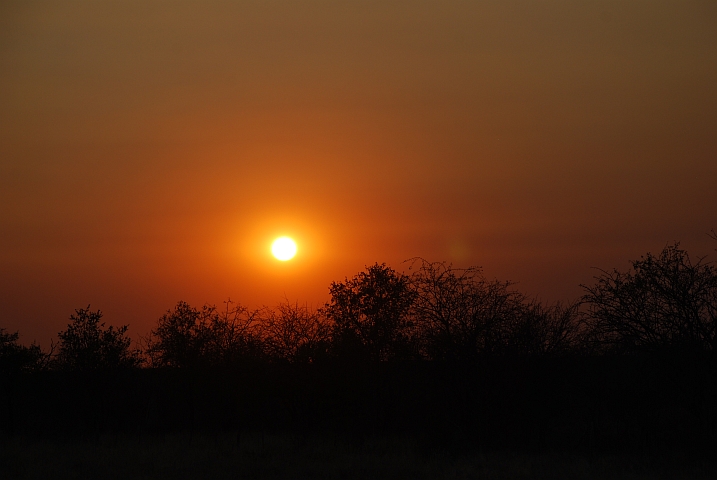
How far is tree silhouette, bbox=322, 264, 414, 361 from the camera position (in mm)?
25672

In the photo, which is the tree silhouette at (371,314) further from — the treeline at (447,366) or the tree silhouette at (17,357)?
the tree silhouette at (17,357)

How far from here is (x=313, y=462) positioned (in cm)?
2002

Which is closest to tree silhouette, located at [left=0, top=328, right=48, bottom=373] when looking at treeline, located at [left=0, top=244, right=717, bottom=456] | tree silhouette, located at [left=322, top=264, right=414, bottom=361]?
treeline, located at [left=0, top=244, right=717, bottom=456]

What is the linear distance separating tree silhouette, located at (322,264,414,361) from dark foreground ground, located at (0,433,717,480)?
352 centimetres

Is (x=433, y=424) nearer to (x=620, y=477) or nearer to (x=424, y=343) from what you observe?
(x=424, y=343)

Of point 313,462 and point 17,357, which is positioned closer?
point 313,462

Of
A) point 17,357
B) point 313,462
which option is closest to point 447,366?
point 313,462

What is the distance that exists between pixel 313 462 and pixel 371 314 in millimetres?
8149

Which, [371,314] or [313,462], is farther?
[371,314]

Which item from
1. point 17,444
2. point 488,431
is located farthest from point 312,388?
point 17,444

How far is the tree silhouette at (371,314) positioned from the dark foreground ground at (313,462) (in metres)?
3.52

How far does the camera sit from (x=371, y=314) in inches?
1070

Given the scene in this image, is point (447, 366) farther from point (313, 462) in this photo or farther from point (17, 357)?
point (17, 357)

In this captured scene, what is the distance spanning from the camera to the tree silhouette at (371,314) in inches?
1011
